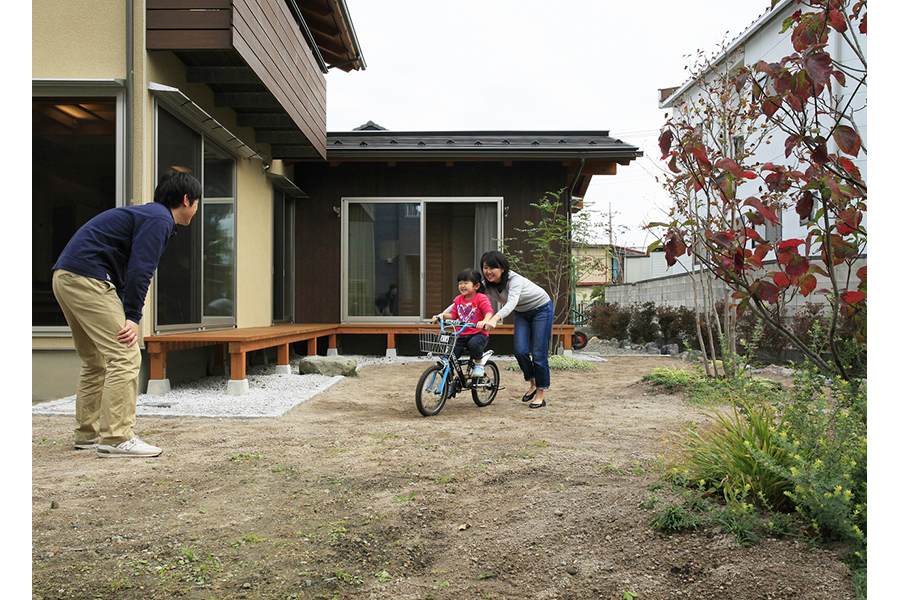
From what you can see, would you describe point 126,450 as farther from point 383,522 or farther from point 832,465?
point 832,465

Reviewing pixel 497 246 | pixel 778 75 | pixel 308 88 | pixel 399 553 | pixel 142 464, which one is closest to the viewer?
pixel 778 75

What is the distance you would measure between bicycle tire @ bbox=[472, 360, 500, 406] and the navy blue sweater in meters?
2.68

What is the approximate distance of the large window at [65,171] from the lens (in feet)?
16.9

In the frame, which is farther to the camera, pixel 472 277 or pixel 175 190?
pixel 472 277

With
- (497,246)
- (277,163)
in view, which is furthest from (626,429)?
(277,163)

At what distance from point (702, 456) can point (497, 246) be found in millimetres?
7438

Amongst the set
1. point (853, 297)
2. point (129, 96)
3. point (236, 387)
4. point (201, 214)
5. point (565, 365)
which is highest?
point (129, 96)

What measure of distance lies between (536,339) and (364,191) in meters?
5.35

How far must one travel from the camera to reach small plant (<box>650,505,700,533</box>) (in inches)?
83.2

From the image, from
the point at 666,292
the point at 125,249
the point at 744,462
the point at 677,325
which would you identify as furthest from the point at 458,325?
the point at 666,292

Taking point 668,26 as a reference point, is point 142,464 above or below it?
below

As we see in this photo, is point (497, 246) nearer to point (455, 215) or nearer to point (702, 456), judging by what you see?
point (455, 215)

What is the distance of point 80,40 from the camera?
513 cm

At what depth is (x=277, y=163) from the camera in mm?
9000
